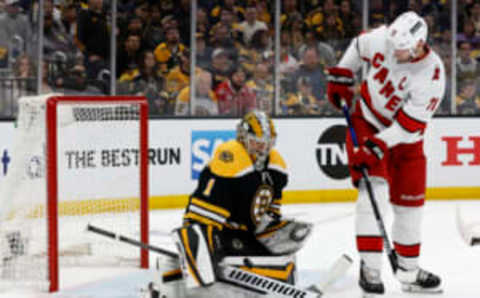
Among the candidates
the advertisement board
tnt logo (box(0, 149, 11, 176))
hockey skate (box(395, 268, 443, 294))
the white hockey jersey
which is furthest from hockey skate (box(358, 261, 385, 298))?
tnt logo (box(0, 149, 11, 176))

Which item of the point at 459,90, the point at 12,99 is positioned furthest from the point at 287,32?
the point at 12,99

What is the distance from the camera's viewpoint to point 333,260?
452 centimetres

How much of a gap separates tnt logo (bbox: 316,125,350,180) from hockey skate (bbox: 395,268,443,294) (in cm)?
279

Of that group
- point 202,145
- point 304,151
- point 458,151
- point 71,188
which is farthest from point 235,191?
point 458,151

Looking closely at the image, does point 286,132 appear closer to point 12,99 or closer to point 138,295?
point 12,99

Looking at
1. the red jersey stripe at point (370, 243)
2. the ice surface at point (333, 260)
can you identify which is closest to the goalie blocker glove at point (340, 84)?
the red jersey stripe at point (370, 243)

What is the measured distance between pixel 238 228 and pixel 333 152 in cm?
347

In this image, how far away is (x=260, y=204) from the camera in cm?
318

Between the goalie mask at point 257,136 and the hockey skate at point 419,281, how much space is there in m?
1.02

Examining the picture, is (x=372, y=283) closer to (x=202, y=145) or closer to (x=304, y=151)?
(x=202, y=145)

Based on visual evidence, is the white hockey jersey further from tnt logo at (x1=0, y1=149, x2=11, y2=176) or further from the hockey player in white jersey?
tnt logo at (x1=0, y1=149, x2=11, y2=176)

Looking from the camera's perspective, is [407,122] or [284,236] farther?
[407,122]

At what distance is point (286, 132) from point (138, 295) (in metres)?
3.06

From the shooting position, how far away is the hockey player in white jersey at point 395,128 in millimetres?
3516
